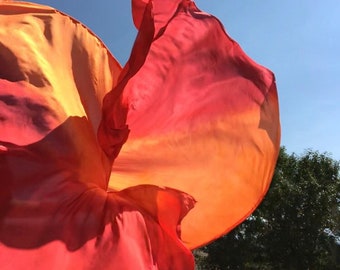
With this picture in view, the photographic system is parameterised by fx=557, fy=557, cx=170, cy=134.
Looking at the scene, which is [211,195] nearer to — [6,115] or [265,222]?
[6,115]

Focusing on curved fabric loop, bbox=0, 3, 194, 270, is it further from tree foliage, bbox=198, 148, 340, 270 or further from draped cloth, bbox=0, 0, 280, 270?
tree foliage, bbox=198, 148, 340, 270

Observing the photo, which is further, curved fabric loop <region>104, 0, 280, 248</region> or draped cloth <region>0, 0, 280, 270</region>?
curved fabric loop <region>104, 0, 280, 248</region>

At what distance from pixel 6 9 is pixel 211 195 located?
648 mm

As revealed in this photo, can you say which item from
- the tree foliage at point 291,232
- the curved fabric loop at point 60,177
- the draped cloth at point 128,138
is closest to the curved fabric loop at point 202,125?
the draped cloth at point 128,138

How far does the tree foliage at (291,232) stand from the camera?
13797 mm

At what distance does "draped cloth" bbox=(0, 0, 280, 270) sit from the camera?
1012mm

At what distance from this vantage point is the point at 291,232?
1388 centimetres

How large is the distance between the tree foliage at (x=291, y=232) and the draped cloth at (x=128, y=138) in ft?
41.1

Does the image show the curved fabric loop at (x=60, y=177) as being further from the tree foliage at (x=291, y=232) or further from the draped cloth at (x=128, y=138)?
the tree foliage at (x=291, y=232)

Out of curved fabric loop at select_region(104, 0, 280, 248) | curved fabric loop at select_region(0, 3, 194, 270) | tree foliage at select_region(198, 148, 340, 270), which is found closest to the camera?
curved fabric loop at select_region(0, 3, 194, 270)

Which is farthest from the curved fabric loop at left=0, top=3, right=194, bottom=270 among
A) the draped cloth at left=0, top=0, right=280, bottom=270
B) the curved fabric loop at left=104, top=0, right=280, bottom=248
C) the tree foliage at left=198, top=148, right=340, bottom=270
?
the tree foliage at left=198, top=148, right=340, bottom=270

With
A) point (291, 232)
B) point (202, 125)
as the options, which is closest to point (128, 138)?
point (202, 125)

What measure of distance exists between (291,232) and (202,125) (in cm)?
1300

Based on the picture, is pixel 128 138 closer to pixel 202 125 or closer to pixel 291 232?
pixel 202 125
